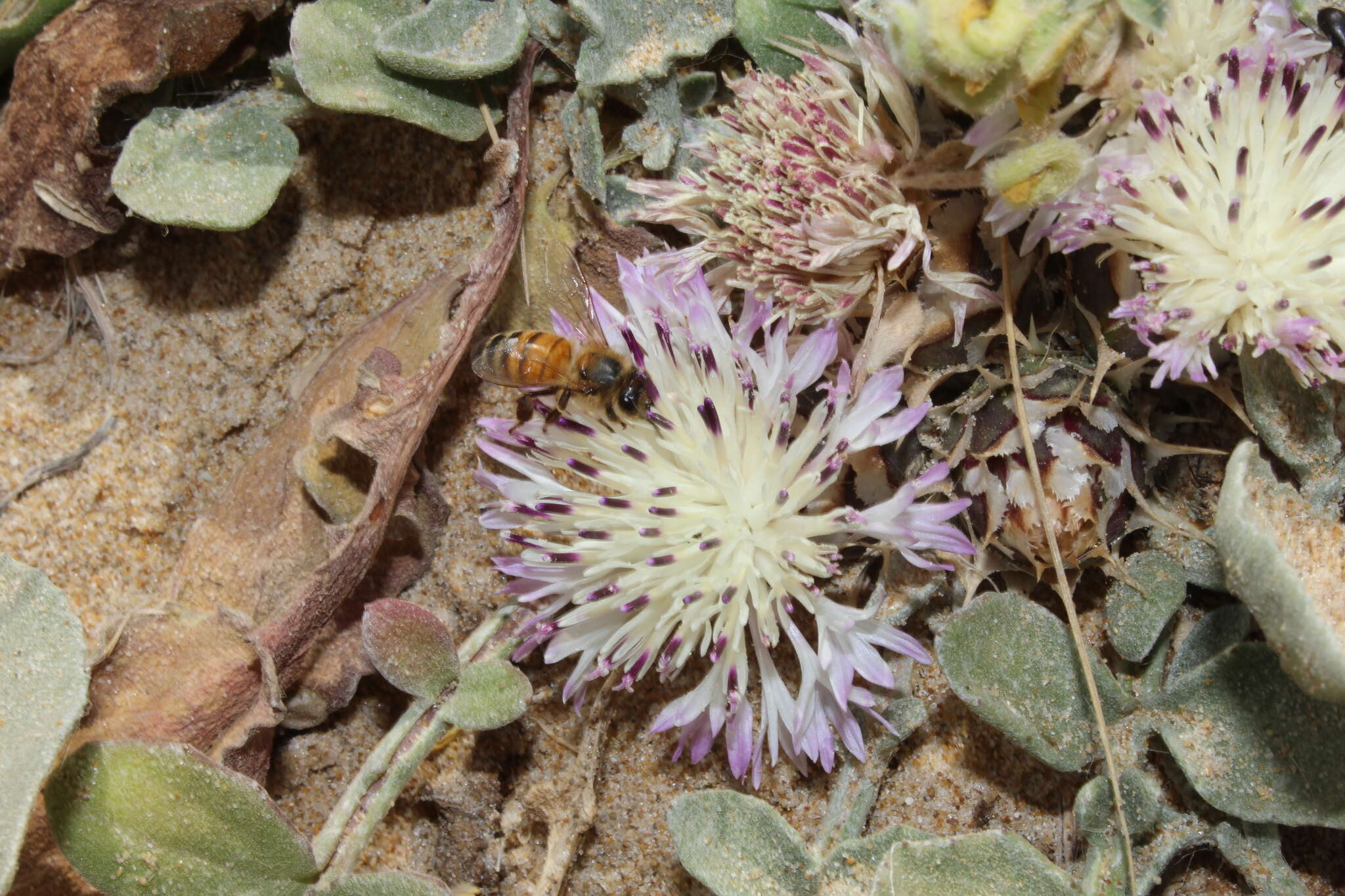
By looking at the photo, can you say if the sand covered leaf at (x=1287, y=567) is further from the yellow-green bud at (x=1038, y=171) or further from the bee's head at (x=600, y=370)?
the bee's head at (x=600, y=370)

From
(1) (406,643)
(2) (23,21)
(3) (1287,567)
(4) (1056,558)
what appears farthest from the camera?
(2) (23,21)

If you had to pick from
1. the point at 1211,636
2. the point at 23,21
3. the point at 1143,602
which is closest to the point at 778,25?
the point at 1143,602

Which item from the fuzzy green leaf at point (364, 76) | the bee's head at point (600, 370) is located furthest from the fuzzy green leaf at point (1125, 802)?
the fuzzy green leaf at point (364, 76)

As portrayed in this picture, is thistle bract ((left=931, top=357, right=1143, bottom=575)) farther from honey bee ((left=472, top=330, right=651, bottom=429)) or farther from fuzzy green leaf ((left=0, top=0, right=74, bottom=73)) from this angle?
fuzzy green leaf ((left=0, top=0, right=74, bottom=73))

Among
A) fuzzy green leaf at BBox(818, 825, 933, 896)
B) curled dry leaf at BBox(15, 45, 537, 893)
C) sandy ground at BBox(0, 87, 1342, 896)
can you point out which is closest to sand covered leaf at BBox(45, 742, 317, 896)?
curled dry leaf at BBox(15, 45, 537, 893)

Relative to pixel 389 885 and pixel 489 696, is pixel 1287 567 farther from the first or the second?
pixel 389 885

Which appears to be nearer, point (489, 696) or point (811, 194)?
point (811, 194)
